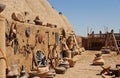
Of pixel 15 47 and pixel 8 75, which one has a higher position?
pixel 15 47

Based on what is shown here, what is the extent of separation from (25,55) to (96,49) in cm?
2181

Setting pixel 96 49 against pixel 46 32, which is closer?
pixel 46 32

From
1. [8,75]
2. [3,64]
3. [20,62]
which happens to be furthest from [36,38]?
[3,64]

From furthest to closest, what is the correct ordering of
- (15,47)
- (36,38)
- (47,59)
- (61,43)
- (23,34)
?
(61,43) → (47,59) → (36,38) → (23,34) → (15,47)

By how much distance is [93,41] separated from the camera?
33.8 meters

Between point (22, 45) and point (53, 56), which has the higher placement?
point (22, 45)

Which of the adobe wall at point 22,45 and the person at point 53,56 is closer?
the adobe wall at point 22,45

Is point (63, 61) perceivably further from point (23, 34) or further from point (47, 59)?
point (23, 34)

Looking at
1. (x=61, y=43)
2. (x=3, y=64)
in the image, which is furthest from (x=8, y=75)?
(x=61, y=43)

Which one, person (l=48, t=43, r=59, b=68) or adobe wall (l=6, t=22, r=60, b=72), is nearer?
adobe wall (l=6, t=22, r=60, b=72)

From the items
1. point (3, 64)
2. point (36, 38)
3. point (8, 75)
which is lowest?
point (8, 75)

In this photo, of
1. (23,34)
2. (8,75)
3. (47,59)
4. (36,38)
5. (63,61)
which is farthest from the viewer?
(63,61)

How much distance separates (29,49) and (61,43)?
21.1 ft

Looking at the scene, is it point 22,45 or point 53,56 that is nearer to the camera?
point 22,45
